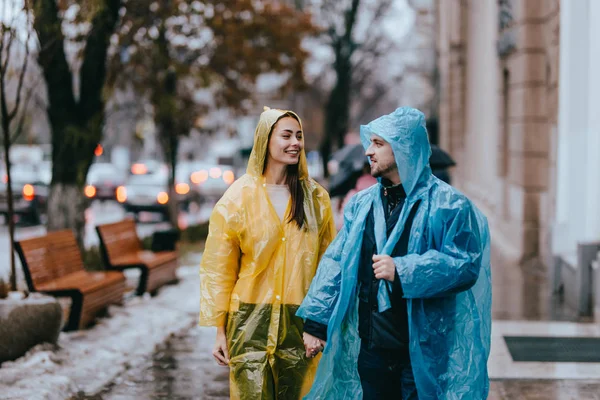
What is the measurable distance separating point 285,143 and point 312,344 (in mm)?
1007

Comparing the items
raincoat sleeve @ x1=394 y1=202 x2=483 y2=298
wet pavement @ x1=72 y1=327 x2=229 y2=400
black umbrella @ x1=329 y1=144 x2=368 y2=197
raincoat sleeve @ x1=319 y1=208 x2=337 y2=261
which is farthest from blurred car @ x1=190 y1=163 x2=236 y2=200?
raincoat sleeve @ x1=394 y1=202 x2=483 y2=298

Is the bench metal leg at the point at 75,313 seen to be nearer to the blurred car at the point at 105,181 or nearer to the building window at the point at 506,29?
the building window at the point at 506,29

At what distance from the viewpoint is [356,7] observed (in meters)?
28.8

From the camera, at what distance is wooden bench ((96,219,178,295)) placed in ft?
32.5

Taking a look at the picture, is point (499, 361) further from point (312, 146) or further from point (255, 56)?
point (312, 146)

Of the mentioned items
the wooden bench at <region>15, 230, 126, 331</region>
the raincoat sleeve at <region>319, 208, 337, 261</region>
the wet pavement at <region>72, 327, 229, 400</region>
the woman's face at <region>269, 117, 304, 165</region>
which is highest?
the woman's face at <region>269, 117, 304, 165</region>

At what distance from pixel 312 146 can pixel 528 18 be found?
19673mm

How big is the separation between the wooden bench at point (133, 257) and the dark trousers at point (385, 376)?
21.8 ft

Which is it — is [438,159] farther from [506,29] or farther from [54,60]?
[506,29]

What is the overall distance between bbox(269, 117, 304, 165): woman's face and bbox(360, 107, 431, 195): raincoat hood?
55cm

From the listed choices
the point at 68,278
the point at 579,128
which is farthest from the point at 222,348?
the point at 579,128

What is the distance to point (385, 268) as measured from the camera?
11.2ft

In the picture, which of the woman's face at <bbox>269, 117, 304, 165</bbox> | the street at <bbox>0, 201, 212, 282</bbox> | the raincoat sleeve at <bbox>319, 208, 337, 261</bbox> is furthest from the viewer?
the street at <bbox>0, 201, 212, 282</bbox>

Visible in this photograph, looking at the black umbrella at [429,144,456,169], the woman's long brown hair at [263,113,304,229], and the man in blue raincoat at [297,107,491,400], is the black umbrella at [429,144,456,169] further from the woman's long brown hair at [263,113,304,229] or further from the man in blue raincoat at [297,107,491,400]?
the man in blue raincoat at [297,107,491,400]
